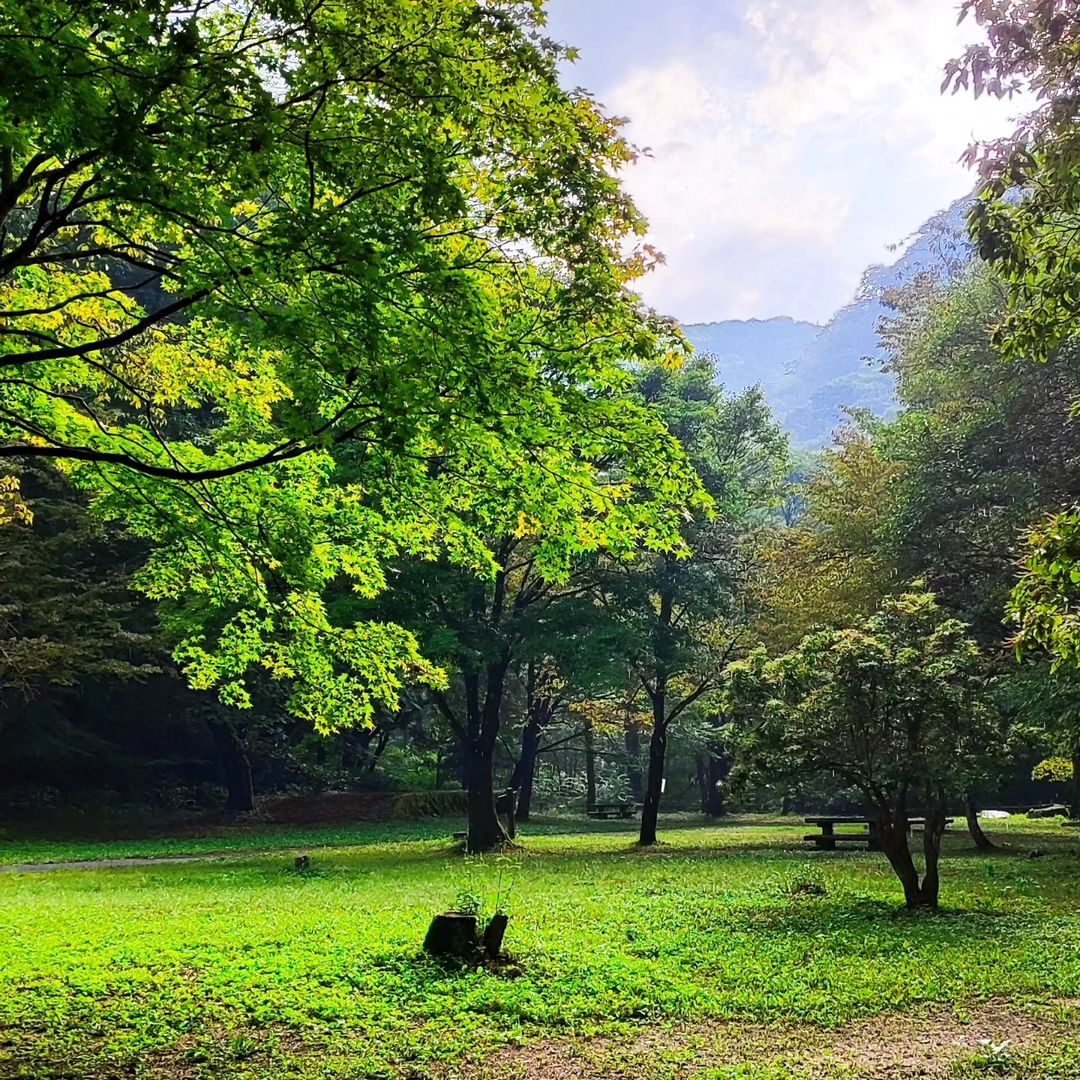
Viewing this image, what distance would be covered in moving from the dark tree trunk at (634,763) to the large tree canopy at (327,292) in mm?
34121

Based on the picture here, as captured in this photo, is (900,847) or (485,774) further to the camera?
(485,774)

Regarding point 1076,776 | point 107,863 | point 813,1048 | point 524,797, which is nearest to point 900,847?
point 813,1048

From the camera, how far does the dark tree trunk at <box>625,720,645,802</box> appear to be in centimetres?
4107

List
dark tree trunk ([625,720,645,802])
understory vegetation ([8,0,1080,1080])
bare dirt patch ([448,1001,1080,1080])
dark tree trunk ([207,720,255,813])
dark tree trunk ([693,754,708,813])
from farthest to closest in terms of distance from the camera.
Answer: dark tree trunk ([625,720,645,802]) → dark tree trunk ([693,754,708,813]) → dark tree trunk ([207,720,255,813]) → bare dirt patch ([448,1001,1080,1080]) → understory vegetation ([8,0,1080,1080])

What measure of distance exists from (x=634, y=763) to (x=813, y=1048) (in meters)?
36.6

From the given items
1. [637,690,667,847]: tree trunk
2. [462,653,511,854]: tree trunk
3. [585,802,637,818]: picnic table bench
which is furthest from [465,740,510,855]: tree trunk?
[585,802,637,818]: picnic table bench

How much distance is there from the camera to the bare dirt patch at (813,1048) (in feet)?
16.3

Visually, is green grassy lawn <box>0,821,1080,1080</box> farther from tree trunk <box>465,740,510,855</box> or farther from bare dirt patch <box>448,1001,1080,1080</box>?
tree trunk <box>465,740,510,855</box>

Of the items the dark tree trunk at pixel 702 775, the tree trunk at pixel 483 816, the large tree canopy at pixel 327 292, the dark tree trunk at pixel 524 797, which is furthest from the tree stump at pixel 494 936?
the dark tree trunk at pixel 702 775

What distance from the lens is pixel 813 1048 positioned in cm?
537

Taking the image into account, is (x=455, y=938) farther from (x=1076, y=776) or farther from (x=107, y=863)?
(x=1076, y=776)

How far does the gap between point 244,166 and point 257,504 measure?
372 cm

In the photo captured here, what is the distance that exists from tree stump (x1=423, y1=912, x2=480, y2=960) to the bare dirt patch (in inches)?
75.1

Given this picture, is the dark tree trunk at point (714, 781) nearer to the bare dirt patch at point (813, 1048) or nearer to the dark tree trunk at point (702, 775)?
the dark tree trunk at point (702, 775)
